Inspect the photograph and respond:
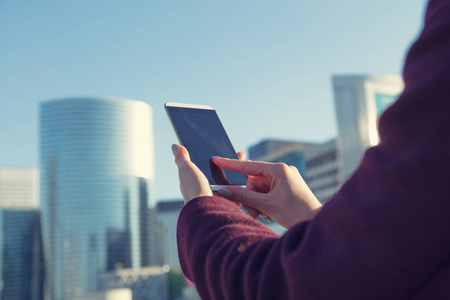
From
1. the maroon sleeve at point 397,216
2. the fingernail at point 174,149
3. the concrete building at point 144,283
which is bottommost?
the concrete building at point 144,283

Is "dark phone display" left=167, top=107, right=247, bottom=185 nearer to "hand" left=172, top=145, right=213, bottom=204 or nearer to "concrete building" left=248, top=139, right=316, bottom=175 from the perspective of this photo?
"hand" left=172, top=145, right=213, bottom=204

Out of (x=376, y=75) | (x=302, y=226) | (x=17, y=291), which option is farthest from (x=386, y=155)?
(x=17, y=291)

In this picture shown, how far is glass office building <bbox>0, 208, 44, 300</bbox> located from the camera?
360ft

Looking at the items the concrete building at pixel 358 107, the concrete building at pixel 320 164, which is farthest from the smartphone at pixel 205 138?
the concrete building at pixel 320 164

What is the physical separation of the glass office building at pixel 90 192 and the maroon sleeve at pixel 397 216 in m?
100

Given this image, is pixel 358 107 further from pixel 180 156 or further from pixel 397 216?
pixel 397 216

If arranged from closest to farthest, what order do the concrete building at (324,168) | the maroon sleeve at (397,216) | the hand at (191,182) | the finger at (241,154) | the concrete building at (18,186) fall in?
the maroon sleeve at (397,216)
the hand at (191,182)
the finger at (241,154)
the concrete building at (324,168)
the concrete building at (18,186)

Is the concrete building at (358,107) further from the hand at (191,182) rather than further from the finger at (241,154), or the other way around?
the hand at (191,182)

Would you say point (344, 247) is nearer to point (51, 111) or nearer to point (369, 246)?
point (369, 246)

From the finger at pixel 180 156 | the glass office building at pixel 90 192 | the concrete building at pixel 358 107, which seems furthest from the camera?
the glass office building at pixel 90 192

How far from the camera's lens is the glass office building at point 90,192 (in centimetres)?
10431

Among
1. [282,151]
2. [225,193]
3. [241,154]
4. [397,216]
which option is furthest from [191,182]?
[282,151]

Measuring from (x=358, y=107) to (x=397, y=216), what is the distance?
7922 mm

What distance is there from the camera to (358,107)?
834 cm
